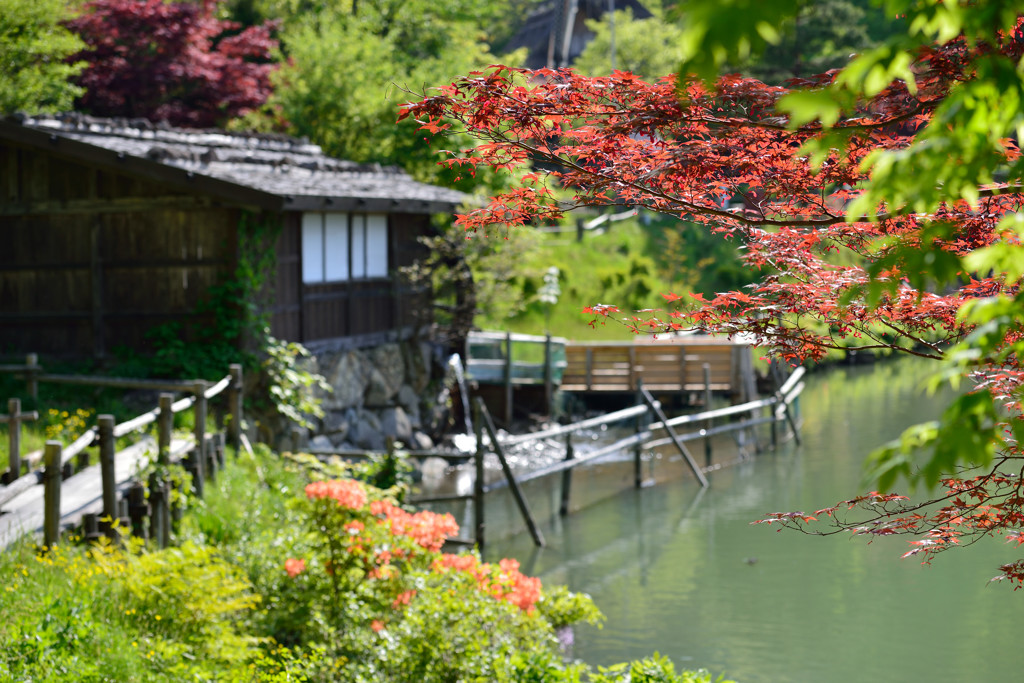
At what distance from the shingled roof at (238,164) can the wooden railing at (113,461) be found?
2.71 meters

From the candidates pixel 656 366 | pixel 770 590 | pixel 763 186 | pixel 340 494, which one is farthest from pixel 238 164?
pixel 763 186

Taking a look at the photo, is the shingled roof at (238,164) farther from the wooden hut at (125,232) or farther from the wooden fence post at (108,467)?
the wooden fence post at (108,467)

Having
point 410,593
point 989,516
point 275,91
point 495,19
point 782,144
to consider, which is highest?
point 495,19

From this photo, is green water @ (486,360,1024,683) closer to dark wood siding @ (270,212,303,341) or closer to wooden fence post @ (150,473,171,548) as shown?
wooden fence post @ (150,473,171,548)

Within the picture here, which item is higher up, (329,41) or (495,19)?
(495,19)

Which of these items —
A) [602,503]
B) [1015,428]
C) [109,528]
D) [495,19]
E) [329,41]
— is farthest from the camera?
[495,19]

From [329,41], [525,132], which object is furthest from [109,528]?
[329,41]

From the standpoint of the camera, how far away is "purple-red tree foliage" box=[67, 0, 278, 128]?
21422mm

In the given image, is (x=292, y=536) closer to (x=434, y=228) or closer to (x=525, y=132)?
(x=525, y=132)

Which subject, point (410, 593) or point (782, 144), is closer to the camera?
point (782, 144)

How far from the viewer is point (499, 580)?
7.65 meters

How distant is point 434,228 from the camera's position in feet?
60.8

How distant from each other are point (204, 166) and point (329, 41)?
10.4 metres

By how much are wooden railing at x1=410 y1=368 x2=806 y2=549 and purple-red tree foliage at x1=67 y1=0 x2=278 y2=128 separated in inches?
396
